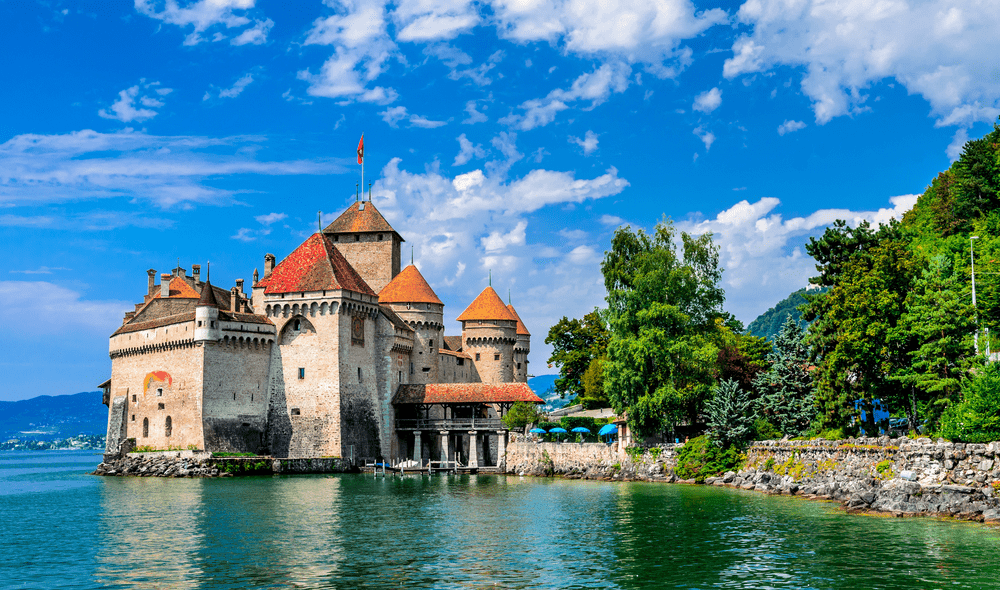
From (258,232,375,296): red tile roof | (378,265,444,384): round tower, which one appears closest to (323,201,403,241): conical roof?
(378,265,444,384): round tower

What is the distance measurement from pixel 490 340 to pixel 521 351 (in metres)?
5.26

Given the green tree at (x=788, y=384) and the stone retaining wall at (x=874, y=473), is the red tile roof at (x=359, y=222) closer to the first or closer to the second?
the stone retaining wall at (x=874, y=473)

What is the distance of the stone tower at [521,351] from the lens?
76.9 m

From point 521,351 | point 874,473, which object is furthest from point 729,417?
point 521,351

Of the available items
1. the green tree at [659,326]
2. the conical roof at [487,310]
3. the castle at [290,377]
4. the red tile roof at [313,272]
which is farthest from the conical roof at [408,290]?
the green tree at [659,326]

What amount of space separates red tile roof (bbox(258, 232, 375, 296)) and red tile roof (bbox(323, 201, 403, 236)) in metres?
12.9

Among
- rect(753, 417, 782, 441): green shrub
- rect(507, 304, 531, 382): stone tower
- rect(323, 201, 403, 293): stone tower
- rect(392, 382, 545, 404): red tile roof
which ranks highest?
rect(323, 201, 403, 293): stone tower

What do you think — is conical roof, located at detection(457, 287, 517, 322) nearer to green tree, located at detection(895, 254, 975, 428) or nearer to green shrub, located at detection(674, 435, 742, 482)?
green shrub, located at detection(674, 435, 742, 482)

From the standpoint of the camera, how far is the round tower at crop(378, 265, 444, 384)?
69125 millimetres

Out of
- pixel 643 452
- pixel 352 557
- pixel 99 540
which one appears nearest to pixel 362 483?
pixel 643 452

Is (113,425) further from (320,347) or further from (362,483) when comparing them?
(362,483)

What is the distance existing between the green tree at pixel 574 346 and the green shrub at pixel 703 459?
1082 inches

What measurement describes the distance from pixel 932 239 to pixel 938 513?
27.2 metres

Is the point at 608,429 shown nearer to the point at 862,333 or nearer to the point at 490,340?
the point at 490,340
